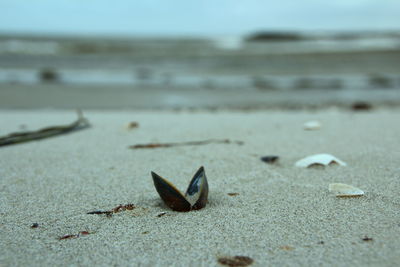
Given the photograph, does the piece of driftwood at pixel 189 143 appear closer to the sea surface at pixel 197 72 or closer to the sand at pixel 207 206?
the sand at pixel 207 206

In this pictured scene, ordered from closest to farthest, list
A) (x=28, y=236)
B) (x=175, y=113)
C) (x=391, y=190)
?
(x=28, y=236), (x=391, y=190), (x=175, y=113)

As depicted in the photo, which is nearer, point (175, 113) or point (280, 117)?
point (280, 117)

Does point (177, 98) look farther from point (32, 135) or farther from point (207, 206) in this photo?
point (207, 206)

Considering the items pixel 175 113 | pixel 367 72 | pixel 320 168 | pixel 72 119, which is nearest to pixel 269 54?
pixel 367 72

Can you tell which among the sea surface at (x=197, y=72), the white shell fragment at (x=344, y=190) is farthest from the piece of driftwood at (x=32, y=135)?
the sea surface at (x=197, y=72)

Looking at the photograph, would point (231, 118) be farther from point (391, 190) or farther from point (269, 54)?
point (269, 54)

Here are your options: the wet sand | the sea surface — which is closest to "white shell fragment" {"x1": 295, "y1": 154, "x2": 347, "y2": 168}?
the wet sand
